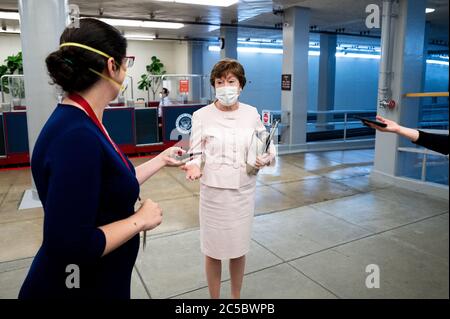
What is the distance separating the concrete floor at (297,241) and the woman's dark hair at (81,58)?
107 cm

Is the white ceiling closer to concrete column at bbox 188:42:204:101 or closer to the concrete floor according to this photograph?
the concrete floor

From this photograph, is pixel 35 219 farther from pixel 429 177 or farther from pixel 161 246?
pixel 429 177

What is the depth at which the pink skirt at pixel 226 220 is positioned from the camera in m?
2.00

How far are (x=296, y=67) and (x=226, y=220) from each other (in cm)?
594

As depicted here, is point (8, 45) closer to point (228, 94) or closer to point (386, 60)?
point (386, 60)

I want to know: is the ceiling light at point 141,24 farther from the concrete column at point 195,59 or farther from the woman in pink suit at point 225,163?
the woman in pink suit at point 225,163

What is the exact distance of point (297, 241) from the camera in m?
3.31

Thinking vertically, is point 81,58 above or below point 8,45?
below

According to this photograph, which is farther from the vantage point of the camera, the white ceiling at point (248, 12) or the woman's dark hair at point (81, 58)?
the white ceiling at point (248, 12)

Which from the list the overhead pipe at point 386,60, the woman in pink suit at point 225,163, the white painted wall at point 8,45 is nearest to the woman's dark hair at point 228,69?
the woman in pink suit at point 225,163

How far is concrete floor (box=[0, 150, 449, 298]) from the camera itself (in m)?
2.52

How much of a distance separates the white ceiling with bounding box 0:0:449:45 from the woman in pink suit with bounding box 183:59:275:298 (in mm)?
5115

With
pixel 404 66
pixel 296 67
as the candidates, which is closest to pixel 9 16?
pixel 296 67

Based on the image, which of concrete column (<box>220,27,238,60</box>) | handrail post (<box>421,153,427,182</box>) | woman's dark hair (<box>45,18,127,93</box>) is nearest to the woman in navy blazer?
woman's dark hair (<box>45,18,127,93</box>)
